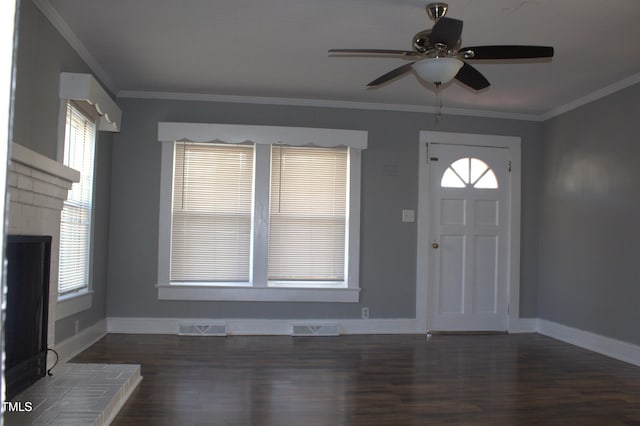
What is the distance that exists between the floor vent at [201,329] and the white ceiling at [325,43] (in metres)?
2.39

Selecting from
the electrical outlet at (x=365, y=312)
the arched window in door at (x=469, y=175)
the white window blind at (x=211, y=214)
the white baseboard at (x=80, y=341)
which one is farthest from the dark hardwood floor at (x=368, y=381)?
the arched window in door at (x=469, y=175)

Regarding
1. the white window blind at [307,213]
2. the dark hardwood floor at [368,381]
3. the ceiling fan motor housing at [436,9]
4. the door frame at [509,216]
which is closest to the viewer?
the dark hardwood floor at [368,381]

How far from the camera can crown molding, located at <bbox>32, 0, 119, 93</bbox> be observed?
125 inches

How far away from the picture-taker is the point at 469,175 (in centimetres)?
544

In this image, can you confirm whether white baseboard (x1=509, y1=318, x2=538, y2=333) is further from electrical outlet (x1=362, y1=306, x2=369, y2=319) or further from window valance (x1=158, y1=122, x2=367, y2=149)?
window valance (x1=158, y1=122, x2=367, y2=149)

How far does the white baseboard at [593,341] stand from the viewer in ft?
13.7

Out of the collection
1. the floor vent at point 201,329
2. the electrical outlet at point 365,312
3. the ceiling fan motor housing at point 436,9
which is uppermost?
the ceiling fan motor housing at point 436,9

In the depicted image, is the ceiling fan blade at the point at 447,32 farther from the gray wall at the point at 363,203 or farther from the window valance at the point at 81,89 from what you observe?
the gray wall at the point at 363,203

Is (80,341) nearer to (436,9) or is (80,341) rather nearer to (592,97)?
(436,9)

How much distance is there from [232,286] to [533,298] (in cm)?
337

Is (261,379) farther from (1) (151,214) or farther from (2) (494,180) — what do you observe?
(2) (494,180)

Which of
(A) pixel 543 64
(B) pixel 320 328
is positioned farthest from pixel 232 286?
(A) pixel 543 64

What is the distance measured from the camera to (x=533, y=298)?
5.51m

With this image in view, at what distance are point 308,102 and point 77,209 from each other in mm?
2500
